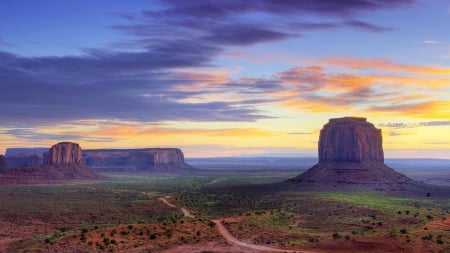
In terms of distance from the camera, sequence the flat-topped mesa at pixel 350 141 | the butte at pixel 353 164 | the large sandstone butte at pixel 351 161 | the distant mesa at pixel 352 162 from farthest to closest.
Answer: the flat-topped mesa at pixel 350 141, the large sandstone butte at pixel 351 161, the distant mesa at pixel 352 162, the butte at pixel 353 164

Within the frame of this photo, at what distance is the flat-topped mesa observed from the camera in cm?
17312

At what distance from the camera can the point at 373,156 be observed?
178 metres

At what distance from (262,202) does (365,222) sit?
38.6m

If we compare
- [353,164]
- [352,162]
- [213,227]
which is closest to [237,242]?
[213,227]

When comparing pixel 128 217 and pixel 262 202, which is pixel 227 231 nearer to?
pixel 128 217

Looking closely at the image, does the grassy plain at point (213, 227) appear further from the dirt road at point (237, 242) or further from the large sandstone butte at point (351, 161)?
the large sandstone butte at point (351, 161)

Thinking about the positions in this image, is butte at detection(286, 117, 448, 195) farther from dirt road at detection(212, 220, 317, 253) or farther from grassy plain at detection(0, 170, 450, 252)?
dirt road at detection(212, 220, 317, 253)

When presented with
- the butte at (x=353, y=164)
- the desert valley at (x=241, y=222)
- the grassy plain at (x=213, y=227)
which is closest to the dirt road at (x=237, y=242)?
the desert valley at (x=241, y=222)

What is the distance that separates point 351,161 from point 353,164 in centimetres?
277

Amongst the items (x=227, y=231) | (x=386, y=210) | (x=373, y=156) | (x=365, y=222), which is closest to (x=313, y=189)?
(x=373, y=156)

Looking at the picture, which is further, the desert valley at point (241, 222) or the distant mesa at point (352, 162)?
the distant mesa at point (352, 162)

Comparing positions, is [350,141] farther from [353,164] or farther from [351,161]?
[353,164]

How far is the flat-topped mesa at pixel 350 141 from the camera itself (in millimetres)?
173125

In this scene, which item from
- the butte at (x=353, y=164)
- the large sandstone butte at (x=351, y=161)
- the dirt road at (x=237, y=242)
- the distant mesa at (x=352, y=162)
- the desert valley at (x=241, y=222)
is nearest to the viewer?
the dirt road at (x=237, y=242)
